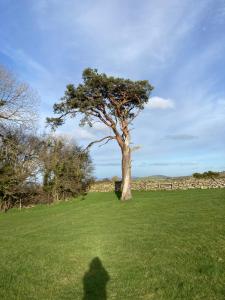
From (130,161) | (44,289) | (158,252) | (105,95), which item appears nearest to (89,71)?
(105,95)

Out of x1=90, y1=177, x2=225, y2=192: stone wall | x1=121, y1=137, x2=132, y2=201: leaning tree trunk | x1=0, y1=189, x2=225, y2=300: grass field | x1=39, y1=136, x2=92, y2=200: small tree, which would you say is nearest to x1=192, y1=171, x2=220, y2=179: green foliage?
x1=90, y1=177, x2=225, y2=192: stone wall

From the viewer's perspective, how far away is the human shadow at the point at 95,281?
790 centimetres

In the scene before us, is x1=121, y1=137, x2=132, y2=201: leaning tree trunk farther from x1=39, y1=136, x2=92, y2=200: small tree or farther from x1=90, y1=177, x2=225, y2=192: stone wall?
x1=39, y1=136, x2=92, y2=200: small tree

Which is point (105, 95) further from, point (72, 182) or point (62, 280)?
point (62, 280)

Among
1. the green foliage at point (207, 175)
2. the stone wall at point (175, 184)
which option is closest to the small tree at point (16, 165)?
the stone wall at point (175, 184)

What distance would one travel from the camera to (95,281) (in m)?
8.95

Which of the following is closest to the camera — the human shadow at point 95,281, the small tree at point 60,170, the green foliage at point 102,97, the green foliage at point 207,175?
the human shadow at point 95,281

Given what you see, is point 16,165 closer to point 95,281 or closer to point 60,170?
point 60,170

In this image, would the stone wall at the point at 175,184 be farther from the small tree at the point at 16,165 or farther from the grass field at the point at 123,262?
the grass field at the point at 123,262

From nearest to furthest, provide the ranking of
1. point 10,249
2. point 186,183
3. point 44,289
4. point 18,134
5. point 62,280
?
point 44,289 < point 62,280 < point 10,249 < point 186,183 < point 18,134

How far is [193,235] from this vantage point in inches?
496

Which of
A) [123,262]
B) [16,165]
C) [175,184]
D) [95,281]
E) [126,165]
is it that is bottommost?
[95,281]

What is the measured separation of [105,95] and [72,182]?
639 inches

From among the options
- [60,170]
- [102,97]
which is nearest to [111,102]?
[102,97]
